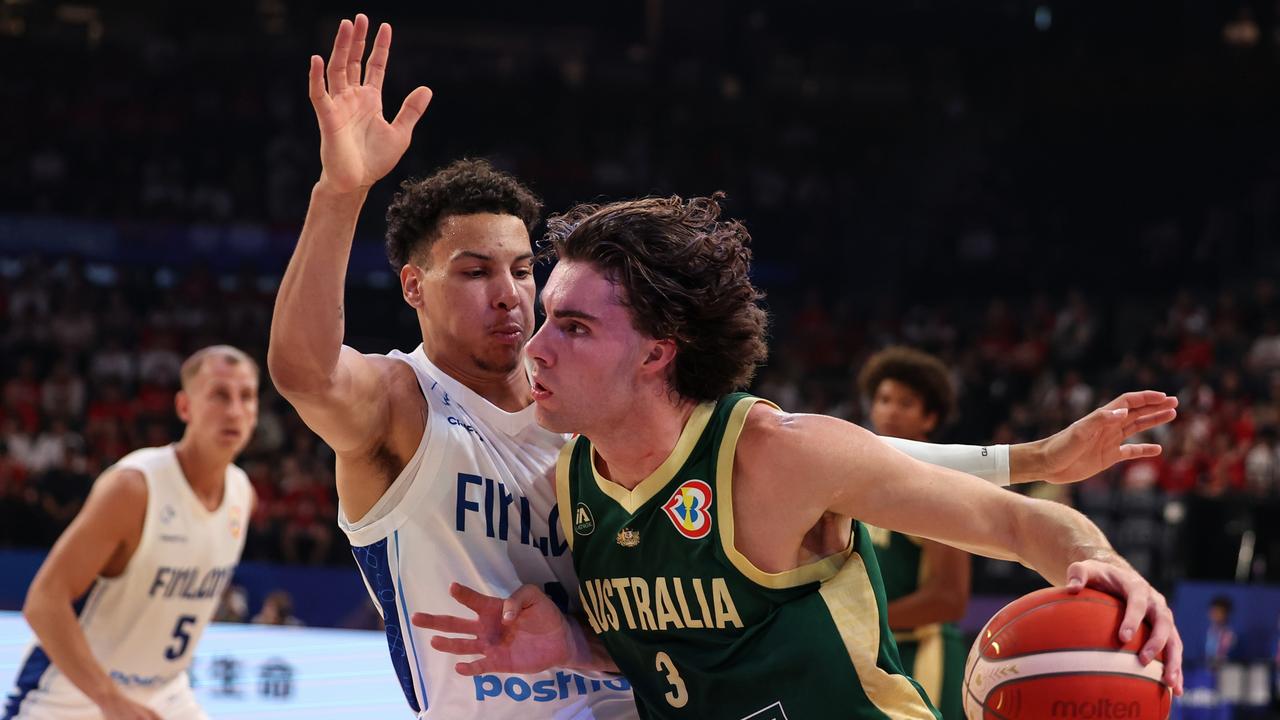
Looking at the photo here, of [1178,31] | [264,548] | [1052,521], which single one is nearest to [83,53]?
[264,548]

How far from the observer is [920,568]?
211 inches

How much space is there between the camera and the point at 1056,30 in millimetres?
22047

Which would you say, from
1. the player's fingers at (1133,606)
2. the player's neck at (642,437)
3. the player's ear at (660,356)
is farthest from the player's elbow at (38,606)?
the player's fingers at (1133,606)

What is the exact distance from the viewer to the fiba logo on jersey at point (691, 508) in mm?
2727

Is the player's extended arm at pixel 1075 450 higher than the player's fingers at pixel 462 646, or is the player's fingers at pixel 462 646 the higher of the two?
the player's extended arm at pixel 1075 450

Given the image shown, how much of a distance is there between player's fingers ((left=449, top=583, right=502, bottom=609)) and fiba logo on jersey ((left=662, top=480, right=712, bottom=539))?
428 mm

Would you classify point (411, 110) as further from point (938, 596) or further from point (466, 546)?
point (938, 596)

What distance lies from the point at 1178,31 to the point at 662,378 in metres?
21.3

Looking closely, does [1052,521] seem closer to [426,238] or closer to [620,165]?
[426,238]

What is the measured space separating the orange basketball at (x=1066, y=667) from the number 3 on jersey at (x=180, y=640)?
3.72 metres

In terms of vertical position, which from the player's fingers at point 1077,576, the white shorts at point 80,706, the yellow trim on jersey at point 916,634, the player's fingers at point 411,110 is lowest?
the white shorts at point 80,706

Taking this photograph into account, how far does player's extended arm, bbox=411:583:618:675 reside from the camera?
2721 mm

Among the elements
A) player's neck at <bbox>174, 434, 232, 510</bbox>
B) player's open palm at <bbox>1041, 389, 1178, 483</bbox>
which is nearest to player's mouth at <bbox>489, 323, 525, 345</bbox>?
player's open palm at <bbox>1041, 389, 1178, 483</bbox>

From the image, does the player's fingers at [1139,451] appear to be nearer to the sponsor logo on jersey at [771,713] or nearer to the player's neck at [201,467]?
the sponsor logo on jersey at [771,713]
